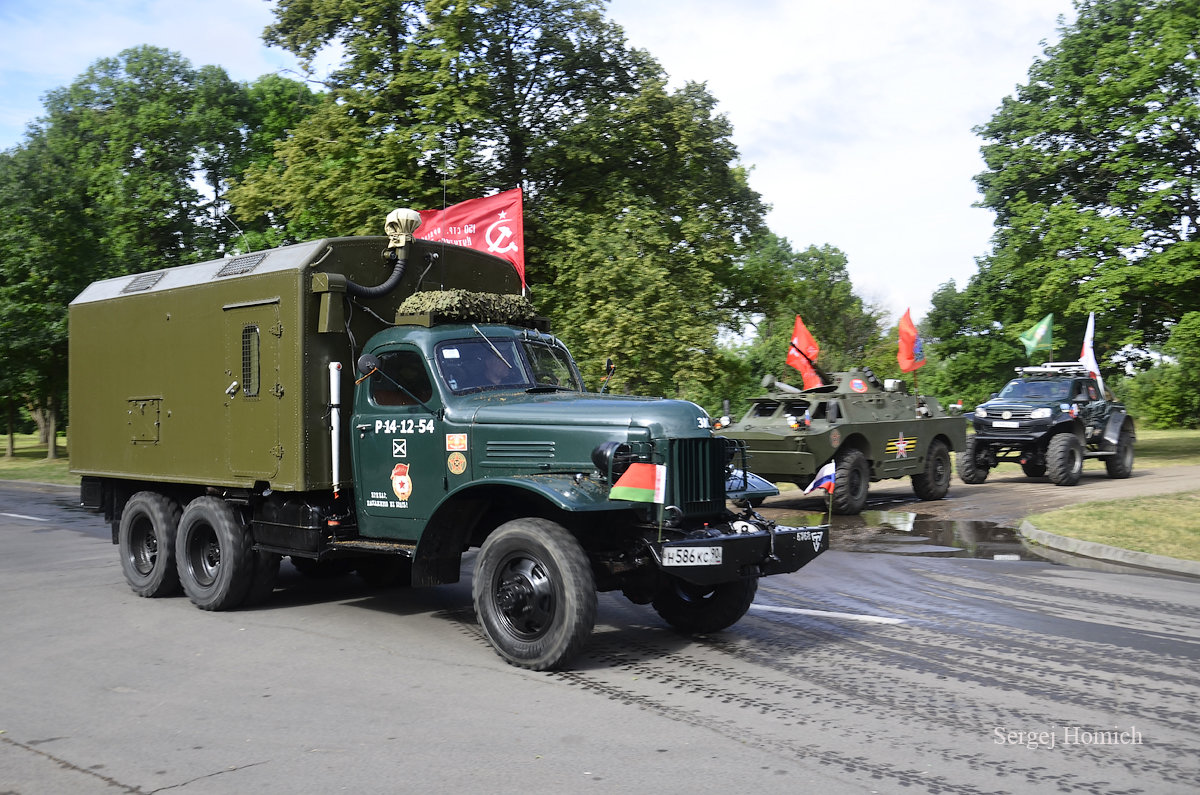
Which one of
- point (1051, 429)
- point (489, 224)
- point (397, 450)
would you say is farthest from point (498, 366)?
point (1051, 429)

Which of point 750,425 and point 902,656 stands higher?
point 750,425

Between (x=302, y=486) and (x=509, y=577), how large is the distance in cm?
243

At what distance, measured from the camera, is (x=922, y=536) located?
14.1 m

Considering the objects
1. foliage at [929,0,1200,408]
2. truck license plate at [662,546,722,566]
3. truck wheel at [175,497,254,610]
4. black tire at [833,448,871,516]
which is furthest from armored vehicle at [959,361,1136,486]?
truck wheel at [175,497,254,610]

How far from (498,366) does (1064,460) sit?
50.7 feet

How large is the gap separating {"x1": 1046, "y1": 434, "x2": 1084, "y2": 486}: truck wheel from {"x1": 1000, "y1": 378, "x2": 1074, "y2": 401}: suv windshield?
116cm

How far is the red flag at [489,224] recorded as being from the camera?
667 inches

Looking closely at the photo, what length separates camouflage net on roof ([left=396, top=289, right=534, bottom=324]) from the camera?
8.55m

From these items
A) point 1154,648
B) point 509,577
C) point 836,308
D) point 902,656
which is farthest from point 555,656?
point 836,308

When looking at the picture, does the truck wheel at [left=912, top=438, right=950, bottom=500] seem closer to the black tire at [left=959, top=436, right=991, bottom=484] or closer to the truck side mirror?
the black tire at [left=959, top=436, right=991, bottom=484]

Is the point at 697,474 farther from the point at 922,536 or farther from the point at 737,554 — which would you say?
the point at 922,536

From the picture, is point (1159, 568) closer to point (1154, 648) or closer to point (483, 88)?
point (1154, 648)

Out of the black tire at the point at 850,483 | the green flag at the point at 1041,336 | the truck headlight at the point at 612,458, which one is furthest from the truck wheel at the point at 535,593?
the green flag at the point at 1041,336

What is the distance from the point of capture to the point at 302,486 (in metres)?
8.61
